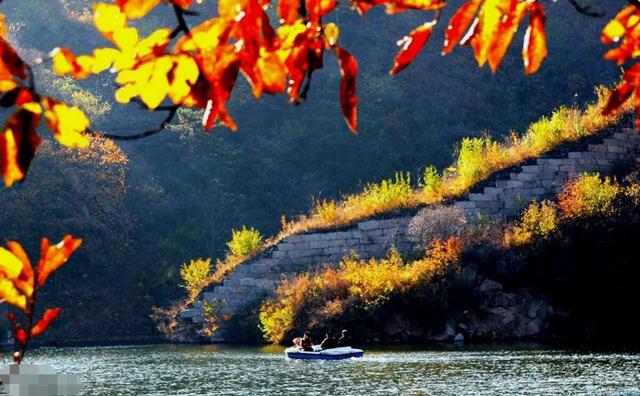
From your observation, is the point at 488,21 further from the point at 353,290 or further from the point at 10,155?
the point at 353,290

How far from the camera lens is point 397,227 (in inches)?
1344

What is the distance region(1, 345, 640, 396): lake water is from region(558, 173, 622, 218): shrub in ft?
18.7

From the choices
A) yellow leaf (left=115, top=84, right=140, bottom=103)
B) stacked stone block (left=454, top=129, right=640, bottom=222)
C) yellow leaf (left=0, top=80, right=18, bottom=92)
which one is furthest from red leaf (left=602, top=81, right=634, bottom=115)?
stacked stone block (left=454, top=129, right=640, bottom=222)

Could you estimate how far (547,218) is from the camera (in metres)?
31.3

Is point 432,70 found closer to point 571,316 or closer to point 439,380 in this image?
point 571,316

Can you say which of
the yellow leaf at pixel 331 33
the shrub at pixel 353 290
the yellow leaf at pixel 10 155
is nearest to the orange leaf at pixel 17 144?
the yellow leaf at pixel 10 155

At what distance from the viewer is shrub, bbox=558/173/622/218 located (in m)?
31.4

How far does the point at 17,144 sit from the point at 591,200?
98.5 ft

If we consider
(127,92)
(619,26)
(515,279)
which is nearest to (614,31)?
(619,26)

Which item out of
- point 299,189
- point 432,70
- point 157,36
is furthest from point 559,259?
point 157,36

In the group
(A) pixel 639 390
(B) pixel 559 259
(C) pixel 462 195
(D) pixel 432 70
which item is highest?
(D) pixel 432 70

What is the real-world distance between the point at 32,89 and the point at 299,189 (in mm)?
44733

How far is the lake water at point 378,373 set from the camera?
19078mm

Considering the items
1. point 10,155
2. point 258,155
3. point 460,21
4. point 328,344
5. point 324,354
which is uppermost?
point 258,155
